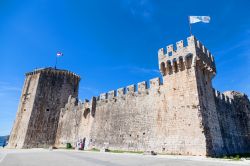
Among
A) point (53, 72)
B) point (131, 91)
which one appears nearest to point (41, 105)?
point (53, 72)

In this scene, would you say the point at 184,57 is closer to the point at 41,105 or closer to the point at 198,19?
the point at 198,19

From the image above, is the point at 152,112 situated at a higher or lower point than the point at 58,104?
lower

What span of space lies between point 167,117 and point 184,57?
4.67 meters

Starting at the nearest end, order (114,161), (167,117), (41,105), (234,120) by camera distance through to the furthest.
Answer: (114,161), (167,117), (234,120), (41,105)

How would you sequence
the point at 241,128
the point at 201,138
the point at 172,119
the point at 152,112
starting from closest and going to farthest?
the point at 201,138
the point at 172,119
the point at 152,112
the point at 241,128

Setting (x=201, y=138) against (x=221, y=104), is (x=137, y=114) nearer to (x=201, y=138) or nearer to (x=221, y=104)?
(x=201, y=138)

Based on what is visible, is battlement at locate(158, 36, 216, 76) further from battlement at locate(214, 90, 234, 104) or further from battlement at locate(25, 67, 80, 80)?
battlement at locate(25, 67, 80, 80)

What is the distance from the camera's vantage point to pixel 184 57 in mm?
14727

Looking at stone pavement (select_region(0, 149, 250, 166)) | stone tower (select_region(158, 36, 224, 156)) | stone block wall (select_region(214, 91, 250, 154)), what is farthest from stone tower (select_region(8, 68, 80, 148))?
stone block wall (select_region(214, 91, 250, 154))

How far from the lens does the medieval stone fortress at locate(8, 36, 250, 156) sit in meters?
13.5

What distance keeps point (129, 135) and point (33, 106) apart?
16696 mm

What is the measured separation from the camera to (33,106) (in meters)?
27.3

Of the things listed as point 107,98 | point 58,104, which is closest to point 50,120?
point 58,104

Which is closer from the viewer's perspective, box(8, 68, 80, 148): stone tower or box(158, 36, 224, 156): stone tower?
box(158, 36, 224, 156): stone tower
